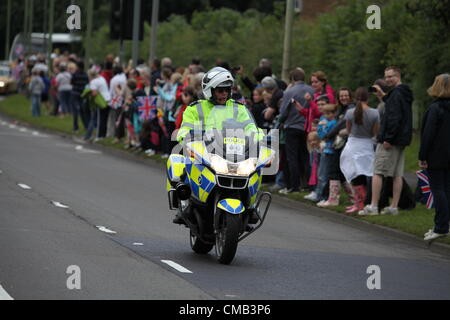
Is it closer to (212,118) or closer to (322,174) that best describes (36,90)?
(322,174)

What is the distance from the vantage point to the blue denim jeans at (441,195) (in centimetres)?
1498

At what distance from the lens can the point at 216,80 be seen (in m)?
12.7

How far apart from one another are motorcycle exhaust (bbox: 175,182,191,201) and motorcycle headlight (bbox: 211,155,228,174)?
620 millimetres

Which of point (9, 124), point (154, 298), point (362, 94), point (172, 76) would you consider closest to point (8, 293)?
point (154, 298)

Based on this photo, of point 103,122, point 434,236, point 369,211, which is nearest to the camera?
point 434,236

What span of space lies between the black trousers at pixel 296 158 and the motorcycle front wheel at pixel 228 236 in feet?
26.8

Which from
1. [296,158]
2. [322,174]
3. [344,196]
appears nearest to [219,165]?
[322,174]

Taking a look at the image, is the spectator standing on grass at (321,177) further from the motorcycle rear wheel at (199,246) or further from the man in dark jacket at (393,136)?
the motorcycle rear wheel at (199,246)

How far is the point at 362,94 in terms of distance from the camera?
1791 centimetres

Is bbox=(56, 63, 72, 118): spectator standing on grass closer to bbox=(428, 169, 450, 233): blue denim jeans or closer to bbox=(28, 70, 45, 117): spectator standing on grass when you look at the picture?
bbox=(28, 70, 45, 117): spectator standing on grass

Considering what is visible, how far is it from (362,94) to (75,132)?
750 inches

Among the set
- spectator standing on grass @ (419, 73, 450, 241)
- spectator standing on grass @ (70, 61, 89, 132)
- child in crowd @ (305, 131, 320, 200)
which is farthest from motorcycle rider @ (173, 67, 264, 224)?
spectator standing on grass @ (70, 61, 89, 132)

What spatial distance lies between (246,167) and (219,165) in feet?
0.91

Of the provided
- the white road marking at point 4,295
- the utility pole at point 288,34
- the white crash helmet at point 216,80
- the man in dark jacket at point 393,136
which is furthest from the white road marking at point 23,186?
the white road marking at point 4,295
